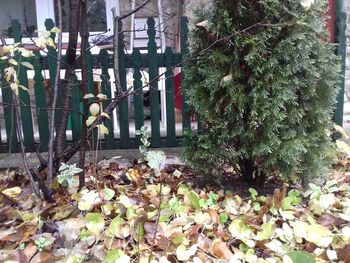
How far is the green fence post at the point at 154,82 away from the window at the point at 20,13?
8.08ft

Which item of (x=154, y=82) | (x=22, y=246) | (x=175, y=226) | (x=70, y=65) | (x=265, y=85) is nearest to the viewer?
(x=22, y=246)

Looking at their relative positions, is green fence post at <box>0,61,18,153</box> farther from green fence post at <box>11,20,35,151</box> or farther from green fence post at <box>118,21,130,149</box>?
green fence post at <box>118,21,130,149</box>

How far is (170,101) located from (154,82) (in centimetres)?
23

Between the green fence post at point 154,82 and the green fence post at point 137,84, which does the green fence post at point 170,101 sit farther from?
the green fence post at point 137,84

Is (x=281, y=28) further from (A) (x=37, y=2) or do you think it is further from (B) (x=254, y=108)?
(A) (x=37, y=2)

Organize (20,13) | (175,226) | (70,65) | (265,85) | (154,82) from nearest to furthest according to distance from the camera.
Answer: (175,226), (265,85), (70,65), (154,82), (20,13)

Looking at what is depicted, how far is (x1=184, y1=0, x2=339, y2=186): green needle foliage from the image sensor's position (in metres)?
2.52

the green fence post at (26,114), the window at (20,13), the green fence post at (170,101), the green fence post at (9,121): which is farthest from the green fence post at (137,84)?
the window at (20,13)

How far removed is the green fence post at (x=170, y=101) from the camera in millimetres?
3658

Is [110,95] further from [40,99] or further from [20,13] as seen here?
[20,13]

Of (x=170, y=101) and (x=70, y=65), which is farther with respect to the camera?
(x=170, y=101)

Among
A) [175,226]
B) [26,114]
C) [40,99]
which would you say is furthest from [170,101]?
[175,226]

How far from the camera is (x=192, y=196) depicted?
2516mm

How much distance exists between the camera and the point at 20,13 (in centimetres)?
551
